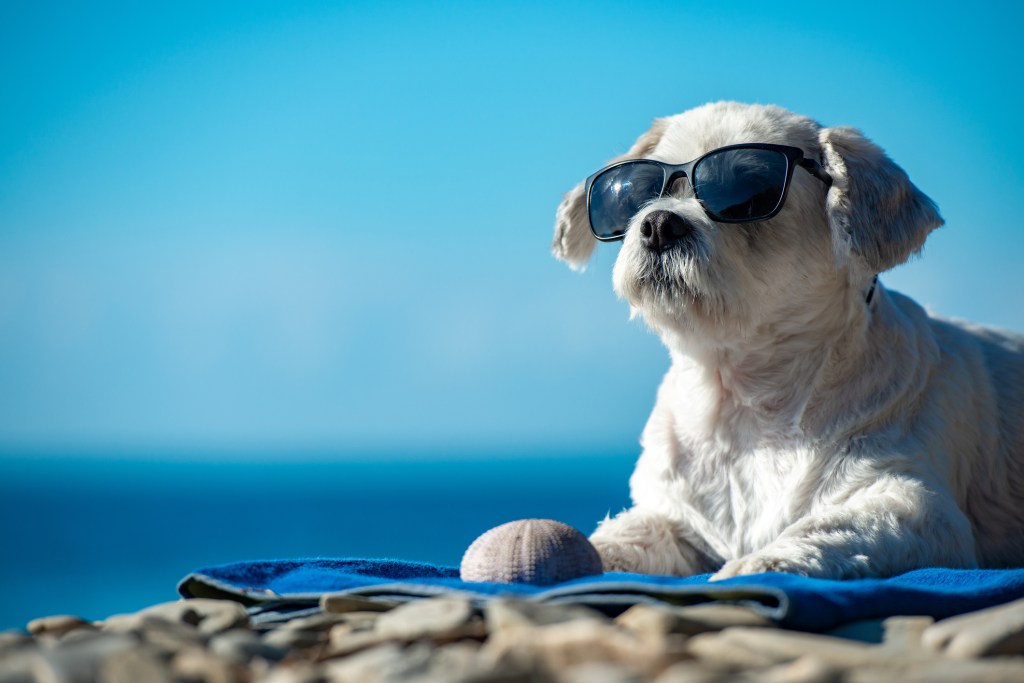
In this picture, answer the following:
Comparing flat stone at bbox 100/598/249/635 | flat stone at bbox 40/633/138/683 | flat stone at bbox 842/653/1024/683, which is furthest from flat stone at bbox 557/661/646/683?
flat stone at bbox 100/598/249/635

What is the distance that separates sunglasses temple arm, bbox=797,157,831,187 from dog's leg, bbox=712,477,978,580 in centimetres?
109

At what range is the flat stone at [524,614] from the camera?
2.08 meters

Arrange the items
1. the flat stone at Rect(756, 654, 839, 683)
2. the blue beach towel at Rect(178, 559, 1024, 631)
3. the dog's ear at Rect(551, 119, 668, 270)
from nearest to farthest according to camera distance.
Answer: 1. the flat stone at Rect(756, 654, 839, 683)
2. the blue beach towel at Rect(178, 559, 1024, 631)
3. the dog's ear at Rect(551, 119, 668, 270)

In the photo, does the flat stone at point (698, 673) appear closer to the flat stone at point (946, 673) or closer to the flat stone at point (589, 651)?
the flat stone at point (589, 651)

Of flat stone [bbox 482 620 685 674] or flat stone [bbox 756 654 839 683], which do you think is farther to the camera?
flat stone [bbox 482 620 685 674]

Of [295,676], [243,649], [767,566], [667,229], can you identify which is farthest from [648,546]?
[295,676]

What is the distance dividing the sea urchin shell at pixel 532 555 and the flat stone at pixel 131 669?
126 cm

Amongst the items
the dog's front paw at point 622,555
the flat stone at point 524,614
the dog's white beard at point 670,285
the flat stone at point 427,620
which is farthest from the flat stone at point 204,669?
the dog's white beard at point 670,285

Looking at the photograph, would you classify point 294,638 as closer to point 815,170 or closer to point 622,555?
point 622,555

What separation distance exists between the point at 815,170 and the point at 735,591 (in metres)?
1.89

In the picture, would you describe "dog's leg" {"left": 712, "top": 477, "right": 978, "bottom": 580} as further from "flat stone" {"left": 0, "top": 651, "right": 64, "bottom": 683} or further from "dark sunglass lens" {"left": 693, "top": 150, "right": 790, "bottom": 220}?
"flat stone" {"left": 0, "top": 651, "right": 64, "bottom": 683}

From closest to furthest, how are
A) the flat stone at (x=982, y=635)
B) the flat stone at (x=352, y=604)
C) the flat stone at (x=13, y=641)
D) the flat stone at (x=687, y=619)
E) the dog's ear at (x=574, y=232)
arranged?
the flat stone at (x=982, y=635)
the flat stone at (x=687, y=619)
the flat stone at (x=13, y=641)
the flat stone at (x=352, y=604)
the dog's ear at (x=574, y=232)

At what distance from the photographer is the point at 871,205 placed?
3.71m

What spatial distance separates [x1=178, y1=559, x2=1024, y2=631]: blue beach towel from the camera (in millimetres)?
2424
